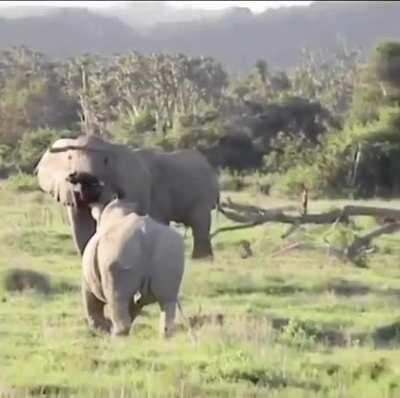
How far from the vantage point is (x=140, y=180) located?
49.4ft

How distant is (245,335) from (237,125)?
36.2m

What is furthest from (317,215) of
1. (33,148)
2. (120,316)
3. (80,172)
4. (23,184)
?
(33,148)

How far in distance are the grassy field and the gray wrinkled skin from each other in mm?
243

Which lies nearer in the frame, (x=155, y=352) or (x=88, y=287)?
(x=155, y=352)

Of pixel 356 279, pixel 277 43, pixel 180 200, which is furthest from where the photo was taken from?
pixel 277 43

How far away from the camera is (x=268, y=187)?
34.2m

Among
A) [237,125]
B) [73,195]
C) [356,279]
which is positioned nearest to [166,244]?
[73,195]

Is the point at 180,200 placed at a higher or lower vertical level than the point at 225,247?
higher

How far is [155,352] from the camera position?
8.70m

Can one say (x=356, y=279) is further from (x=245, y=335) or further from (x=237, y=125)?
(x=237, y=125)

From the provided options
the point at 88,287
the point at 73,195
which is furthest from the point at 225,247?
the point at 88,287

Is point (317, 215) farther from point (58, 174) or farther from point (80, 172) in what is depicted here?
point (58, 174)

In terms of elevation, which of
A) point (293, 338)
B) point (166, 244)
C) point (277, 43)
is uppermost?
point (166, 244)

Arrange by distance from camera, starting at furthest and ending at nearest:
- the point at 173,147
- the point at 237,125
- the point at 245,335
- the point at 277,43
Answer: the point at 277,43 → the point at 237,125 → the point at 173,147 → the point at 245,335
